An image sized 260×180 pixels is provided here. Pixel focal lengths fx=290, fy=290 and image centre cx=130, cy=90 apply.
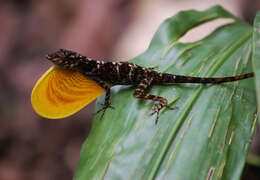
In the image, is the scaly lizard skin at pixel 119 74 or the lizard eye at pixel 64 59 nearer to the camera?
the scaly lizard skin at pixel 119 74

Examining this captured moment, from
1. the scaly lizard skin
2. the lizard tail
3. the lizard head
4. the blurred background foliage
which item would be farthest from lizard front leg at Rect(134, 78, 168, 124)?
the blurred background foliage

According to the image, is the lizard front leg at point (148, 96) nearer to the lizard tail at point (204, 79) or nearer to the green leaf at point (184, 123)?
the green leaf at point (184, 123)

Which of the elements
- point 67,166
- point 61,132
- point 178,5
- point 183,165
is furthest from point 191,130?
point 178,5

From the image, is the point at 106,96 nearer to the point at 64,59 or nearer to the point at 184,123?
the point at 64,59

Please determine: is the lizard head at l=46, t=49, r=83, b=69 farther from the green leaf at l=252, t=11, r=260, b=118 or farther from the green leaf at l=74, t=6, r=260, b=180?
the green leaf at l=252, t=11, r=260, b=118

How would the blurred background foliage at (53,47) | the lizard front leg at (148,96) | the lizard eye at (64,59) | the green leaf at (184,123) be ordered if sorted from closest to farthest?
the green leaf at (184,123) < the lizard front leg at (148,96) < the lizard eye at (64,59) < the blurred background foliage at (53,47)

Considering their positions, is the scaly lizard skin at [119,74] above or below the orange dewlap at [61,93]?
above

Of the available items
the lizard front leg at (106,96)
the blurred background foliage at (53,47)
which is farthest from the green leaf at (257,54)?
the blurred background foliage at (53,47)
